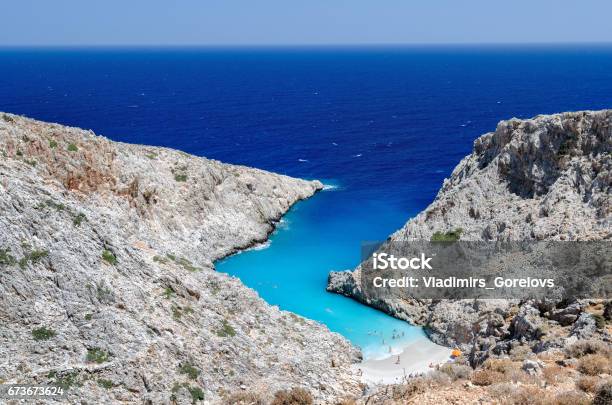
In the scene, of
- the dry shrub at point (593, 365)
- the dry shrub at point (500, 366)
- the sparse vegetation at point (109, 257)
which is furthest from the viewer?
the sparse vegetation at point (109, 257)

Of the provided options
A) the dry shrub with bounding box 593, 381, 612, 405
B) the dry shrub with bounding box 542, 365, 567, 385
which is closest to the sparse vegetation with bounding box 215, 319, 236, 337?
the dry shrub with bounding box 542, 365, 567, 385

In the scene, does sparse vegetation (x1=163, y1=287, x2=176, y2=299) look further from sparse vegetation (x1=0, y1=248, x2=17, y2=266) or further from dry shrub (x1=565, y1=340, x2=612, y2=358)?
dry shrub (x1=565, y1=340, x2=612, y2=358)

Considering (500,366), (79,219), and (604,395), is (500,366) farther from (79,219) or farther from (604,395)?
(79,219)

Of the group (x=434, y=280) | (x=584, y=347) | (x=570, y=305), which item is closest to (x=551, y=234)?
(x=434, y=280)

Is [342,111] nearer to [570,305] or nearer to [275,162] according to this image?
[275,162]

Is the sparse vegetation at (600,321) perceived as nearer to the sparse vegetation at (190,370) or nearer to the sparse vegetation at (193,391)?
the sparse vegetation at (193,391)

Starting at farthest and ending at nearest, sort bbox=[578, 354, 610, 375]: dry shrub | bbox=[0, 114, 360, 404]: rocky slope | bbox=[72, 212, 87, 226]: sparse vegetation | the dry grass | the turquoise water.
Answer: the turquoise water < bbox=[72, 212, 87, 226]: sparse vegetation < bbox=[0, 114, 360, 404]: rocky slope < bbox=[578, 354, 610, 375]: dry shrub < the dry grass

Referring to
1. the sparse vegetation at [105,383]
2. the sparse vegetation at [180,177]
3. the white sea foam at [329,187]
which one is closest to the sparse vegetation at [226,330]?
the sparse vegetation at [105,383]
